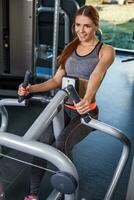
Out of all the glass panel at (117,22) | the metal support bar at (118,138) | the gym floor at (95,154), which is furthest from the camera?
the glass panel at (117,22)

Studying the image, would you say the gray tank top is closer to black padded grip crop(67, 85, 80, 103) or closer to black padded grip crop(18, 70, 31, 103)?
black padded grip crop(18, 70, 31, 103)

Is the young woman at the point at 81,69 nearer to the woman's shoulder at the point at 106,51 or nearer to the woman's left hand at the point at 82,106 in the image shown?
the woman's shoulder at the point at 106,51

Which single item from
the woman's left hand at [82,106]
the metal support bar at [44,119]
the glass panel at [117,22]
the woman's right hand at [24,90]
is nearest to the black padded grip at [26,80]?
the woman's right hand at [24,90]

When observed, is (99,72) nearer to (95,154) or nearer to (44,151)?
(44,151)

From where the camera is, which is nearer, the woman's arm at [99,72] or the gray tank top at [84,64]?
the woman's arm at [99,72]

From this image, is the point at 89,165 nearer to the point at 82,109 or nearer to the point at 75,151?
the point at 75,151

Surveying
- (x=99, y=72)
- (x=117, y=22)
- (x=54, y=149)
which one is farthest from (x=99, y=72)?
(x=117, y=22)

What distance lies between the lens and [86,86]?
1.87 m

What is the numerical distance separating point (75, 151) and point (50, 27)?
2229 millimetres

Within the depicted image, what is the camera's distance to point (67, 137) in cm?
182

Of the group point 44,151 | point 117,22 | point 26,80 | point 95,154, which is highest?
point 117,22

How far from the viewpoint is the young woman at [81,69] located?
180cm

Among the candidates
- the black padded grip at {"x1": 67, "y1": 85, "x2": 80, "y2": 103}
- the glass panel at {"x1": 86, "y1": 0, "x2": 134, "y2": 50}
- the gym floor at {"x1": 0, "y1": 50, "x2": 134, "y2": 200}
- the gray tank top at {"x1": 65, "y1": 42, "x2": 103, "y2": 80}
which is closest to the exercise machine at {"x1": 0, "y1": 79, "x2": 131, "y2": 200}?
the black padded grip at {"x1": 67, "y1": 85, "x2": 80, "y2": 103}

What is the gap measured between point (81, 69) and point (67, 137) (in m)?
0.41
